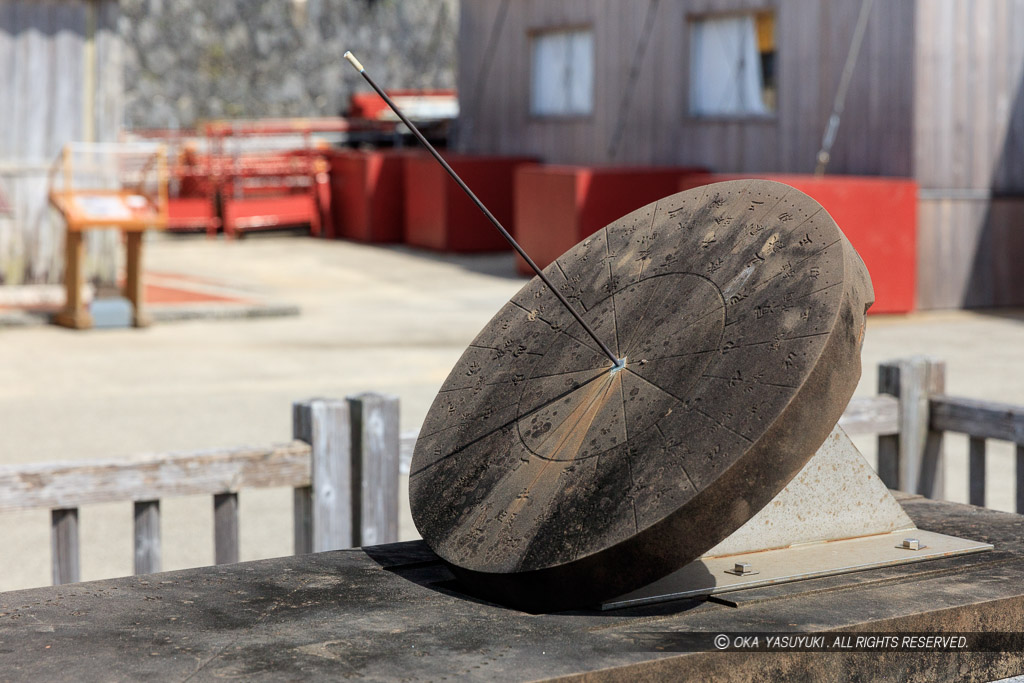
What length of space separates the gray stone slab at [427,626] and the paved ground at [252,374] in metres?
2.61

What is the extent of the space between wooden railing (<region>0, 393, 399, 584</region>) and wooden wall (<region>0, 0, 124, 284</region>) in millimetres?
10474

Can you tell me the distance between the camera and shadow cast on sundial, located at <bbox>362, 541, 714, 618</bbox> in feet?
8.68

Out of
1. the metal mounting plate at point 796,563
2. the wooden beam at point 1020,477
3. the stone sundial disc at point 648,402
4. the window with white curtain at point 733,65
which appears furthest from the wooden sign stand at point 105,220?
the metal mounting plate at point 796,563

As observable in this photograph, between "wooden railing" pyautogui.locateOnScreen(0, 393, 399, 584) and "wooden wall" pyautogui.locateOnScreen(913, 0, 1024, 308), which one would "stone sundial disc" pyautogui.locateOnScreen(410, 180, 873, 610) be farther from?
"wooden wall" pyautogui.locateOnScreen(913, 0, 1024, 308)

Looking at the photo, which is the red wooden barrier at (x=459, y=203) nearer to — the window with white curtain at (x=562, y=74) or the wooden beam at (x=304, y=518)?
the window with white curtain at (x=562, y=74)

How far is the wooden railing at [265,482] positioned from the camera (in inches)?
141

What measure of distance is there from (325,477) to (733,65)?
1308 centimetres

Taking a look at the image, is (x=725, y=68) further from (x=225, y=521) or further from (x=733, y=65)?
(x=225, y=521)

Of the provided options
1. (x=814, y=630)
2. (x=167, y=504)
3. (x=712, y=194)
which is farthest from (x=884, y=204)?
(x=814, y=630)

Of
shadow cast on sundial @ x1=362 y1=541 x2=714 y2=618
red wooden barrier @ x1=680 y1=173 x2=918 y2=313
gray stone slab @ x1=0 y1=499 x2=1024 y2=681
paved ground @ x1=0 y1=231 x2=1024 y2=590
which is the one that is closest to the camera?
gray stone slab @ x1=0 y1=499 x2=1024 y2=681

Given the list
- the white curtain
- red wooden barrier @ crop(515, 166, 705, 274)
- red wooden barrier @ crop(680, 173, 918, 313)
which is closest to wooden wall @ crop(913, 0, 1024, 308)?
red wooden barrier @ crop(680, 173, 918, 313)

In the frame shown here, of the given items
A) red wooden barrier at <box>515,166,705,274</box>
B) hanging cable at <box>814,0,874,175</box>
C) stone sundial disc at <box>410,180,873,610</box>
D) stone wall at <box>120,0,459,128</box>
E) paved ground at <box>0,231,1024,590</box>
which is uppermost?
stone wall at <box>120,0,459,128</box>

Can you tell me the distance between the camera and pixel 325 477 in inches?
153

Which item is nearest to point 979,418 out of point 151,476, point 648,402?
point 648,402
